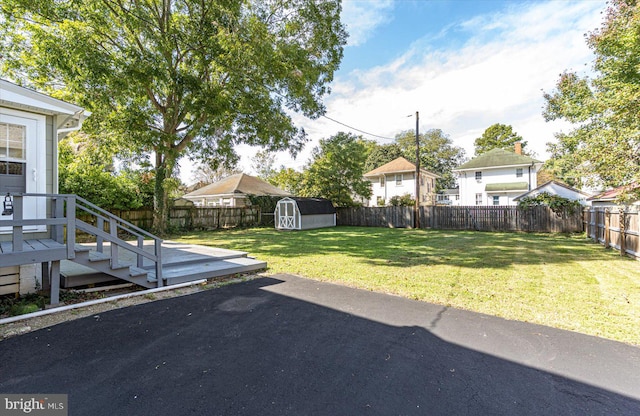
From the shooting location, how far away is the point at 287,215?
1802cm

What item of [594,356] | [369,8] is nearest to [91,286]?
[594,356]

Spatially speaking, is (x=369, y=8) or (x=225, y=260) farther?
(x=369, y=8)

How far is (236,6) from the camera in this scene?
31.9 feet

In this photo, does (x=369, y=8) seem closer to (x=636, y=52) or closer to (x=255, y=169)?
(x=636, y=52)

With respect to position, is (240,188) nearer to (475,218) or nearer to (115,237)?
(475,218)

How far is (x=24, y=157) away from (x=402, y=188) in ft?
87.5

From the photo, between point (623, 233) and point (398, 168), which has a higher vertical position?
point (398, 168)

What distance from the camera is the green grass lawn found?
3.79 m

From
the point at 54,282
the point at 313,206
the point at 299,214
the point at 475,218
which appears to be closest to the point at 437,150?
the point at 475,218

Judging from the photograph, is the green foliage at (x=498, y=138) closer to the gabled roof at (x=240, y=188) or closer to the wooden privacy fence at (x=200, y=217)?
the gabled roof at (x=240, y=188)

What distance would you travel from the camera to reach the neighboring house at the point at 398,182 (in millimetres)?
27141

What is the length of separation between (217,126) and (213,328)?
1116cm

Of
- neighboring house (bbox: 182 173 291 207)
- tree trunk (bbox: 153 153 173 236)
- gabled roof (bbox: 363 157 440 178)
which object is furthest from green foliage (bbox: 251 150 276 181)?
tree trunk (bbox: 153 153 173 236)

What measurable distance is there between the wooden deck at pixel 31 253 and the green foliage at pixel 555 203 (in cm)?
1918
